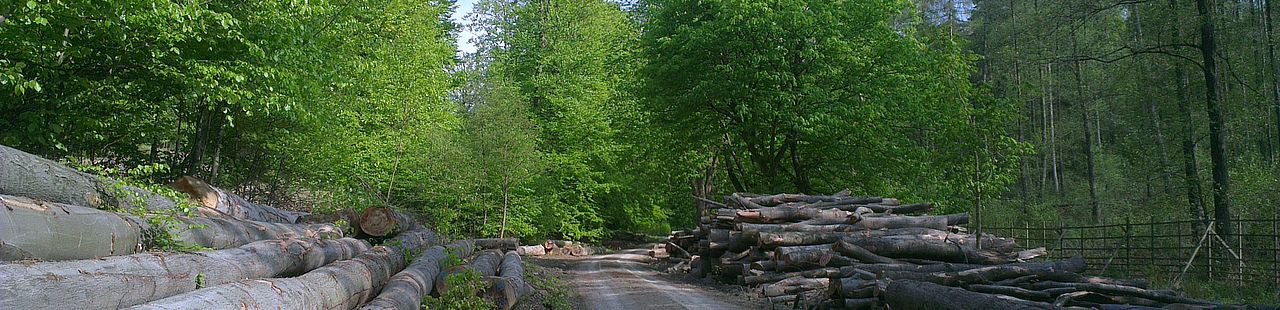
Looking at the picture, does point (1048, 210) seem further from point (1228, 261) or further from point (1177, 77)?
point (1228, 261)

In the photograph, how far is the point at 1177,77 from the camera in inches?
864

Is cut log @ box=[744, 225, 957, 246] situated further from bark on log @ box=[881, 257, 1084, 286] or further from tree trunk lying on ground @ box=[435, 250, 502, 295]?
tree trunk lying on ground @ box=[435, 250, 502, 295]

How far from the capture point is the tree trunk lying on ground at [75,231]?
6301mm

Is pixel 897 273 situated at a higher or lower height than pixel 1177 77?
lower

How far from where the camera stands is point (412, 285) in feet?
30.6

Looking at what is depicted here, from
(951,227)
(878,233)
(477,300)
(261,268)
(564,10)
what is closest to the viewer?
(261,268)

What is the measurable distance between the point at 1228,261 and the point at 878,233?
6.97 m

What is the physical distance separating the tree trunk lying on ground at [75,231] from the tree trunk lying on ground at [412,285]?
2.05m

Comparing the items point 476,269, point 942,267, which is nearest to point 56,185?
point 476,269

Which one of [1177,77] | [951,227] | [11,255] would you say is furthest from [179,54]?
[1177,77]

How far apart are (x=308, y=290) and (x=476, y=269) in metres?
5.96

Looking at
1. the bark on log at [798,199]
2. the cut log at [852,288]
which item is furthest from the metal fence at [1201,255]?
the cut log at [852,288]

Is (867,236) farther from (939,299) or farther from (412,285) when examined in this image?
(412,285)

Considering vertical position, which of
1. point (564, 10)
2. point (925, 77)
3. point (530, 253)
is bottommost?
point (530, 253)
